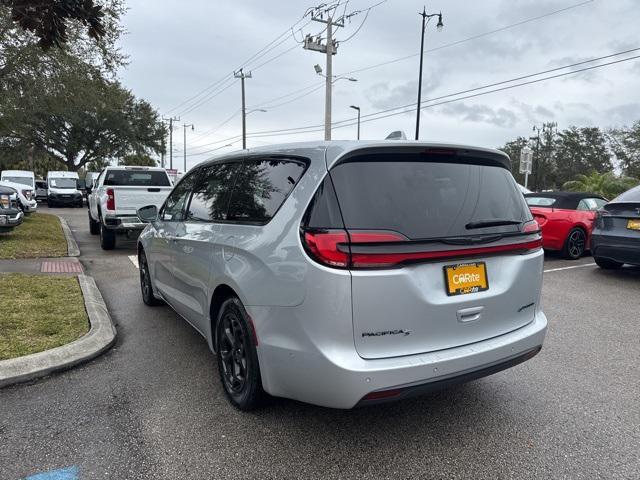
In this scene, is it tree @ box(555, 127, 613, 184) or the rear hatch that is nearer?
the rear hatch

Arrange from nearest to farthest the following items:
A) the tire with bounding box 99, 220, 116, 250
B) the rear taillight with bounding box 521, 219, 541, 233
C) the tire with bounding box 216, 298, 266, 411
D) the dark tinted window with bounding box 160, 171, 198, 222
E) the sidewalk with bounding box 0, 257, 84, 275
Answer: the tire with bounding box 216, 298, 266, 411, the rear taillight with bounding box 521, 219, 541, 233, the dark tinted window with bounding box 160, 171, 198, 222, the sidewalk with bounding box 0, 257, 84, 275, the tire with bounding box 99, 220, 116, 250

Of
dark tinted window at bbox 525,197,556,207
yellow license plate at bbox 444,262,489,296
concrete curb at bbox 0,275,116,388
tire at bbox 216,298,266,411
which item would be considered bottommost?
concrete curb at bbox 0,275,116,388

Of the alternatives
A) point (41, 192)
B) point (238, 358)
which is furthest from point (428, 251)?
point (41, 192)

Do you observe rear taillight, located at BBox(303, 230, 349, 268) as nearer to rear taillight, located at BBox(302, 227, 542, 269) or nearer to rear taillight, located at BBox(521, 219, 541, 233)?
rear taillight, located at BBox(302, 227, 542, 269)

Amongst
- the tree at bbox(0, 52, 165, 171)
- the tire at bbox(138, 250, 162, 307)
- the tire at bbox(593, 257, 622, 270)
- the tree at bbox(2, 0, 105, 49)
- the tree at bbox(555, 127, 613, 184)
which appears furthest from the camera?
the tree at bbox(555, 127, 613, 184)

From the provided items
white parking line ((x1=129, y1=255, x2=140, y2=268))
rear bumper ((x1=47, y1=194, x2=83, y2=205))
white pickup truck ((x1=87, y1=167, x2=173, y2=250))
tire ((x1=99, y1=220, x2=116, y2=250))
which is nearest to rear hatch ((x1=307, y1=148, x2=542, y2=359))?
white parking line ((x1=129, y1=255, x2=140, y2=268))

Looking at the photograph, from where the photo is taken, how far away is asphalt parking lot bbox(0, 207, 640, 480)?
256 cm

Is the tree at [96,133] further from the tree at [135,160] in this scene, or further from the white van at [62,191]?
the white van at [62,191]

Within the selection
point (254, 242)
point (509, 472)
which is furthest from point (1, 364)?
point (509, 472)

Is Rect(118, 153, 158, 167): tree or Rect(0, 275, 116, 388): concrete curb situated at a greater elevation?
Rect(118, 153, 158, 167): tree

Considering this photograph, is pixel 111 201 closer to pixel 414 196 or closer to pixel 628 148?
pixel 414 196

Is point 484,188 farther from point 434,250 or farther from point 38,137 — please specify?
point 38,137

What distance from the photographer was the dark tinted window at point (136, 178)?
11398 millimetres

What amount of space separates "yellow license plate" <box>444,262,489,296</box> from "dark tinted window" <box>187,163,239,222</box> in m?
1.60
